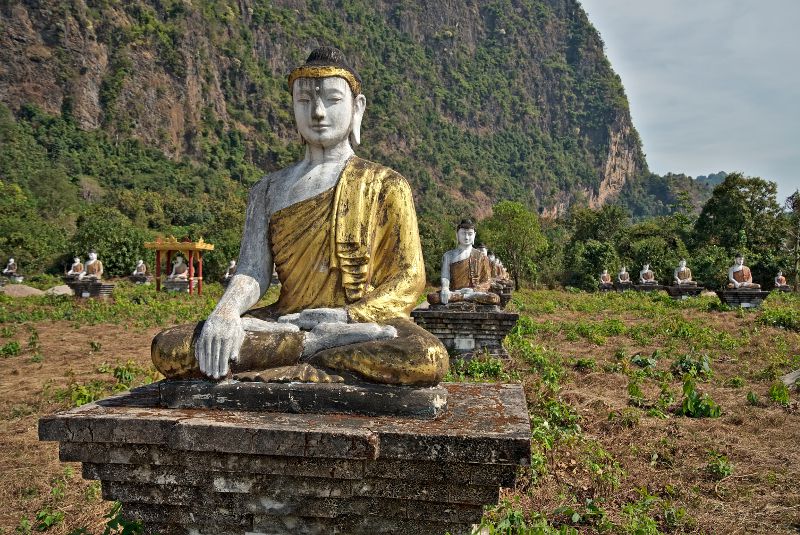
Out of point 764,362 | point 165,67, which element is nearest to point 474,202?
point 165,67

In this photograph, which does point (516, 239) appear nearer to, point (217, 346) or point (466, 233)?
point (466, 233)

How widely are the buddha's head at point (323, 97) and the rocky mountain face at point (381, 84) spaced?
238 feet

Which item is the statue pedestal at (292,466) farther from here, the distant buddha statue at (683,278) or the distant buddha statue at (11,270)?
the distant buddha statue at (11,270)

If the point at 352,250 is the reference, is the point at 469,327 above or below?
below

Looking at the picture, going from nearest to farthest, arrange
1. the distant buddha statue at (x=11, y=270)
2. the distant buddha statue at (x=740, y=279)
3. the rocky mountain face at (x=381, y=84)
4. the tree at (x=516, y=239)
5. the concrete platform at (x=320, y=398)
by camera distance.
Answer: the concrete platform at (x=320, y=398), the distant buddha statue at (x=740, y=279), the distant buddha statue at (x=11, y=270), the tree at (x=516, y=239), the rocky mountain face at (x=381, y=84)

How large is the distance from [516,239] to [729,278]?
16.3 meters

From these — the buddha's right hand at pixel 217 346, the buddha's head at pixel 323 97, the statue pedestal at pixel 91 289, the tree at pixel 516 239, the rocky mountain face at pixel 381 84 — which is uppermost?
the rocky mountain face at pixel 381 84

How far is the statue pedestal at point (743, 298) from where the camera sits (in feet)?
58.5

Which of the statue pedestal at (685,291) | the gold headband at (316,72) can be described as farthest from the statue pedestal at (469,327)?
the statue pedestal at (685,291)

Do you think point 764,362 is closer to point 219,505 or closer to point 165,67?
point 219,505

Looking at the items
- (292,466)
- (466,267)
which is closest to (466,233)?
(466,267)

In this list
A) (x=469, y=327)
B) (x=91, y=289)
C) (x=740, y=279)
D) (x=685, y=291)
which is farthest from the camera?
(x=685, y=291)

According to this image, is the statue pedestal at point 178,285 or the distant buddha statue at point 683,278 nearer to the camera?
the distant buddha statue at point 683,278

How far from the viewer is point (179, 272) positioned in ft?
90.2
